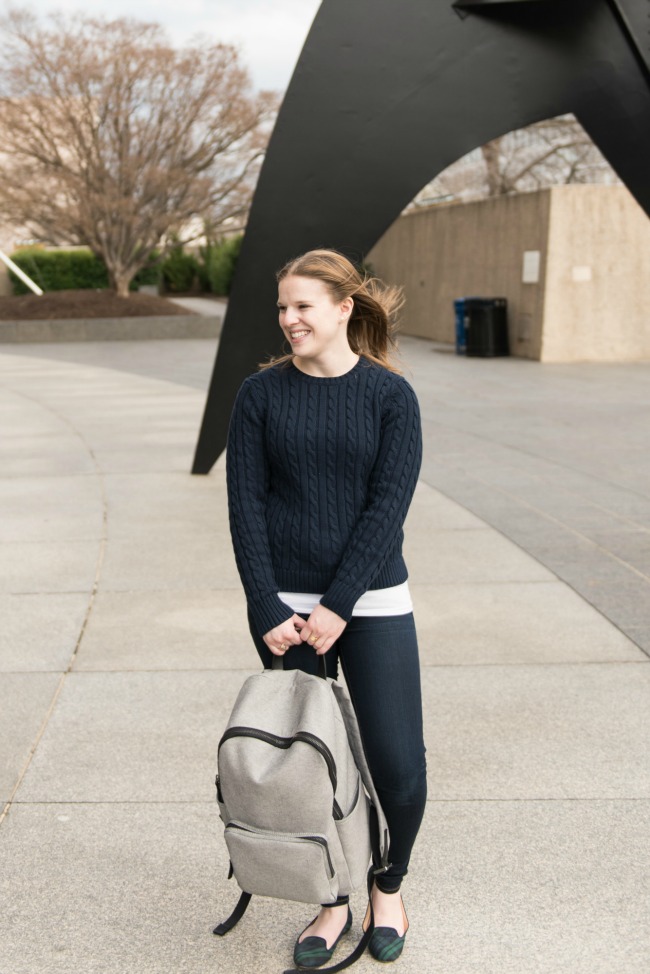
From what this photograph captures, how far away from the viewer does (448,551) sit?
681 cm

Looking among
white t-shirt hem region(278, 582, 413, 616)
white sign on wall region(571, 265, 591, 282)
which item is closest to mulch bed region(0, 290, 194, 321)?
white sign on wall region(571, 265, 591, 282)

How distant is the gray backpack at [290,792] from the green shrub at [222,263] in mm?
34743

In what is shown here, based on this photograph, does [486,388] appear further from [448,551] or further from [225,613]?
[225,613]

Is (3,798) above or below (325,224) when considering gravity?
below

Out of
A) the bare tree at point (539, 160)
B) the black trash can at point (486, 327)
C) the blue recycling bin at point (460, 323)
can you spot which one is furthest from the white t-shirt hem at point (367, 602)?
the bare tree at point (539, 160)

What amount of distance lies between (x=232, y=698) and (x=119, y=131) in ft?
74.3

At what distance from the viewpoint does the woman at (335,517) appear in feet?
8.63

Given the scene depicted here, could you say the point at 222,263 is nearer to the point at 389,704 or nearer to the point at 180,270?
the point at 180,270

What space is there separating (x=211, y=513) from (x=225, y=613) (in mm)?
2293

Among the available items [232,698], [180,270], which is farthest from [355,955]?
[180,270]

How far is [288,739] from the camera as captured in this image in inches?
93.7

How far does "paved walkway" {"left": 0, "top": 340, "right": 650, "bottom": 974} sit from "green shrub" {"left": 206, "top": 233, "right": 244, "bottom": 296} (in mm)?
28259

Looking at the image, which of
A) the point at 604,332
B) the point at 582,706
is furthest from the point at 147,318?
the point at 582,706

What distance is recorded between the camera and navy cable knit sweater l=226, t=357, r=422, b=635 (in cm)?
263
